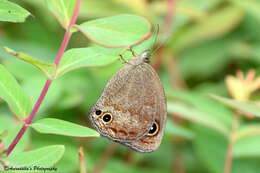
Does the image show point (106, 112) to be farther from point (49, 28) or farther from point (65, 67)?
point (49, 28)

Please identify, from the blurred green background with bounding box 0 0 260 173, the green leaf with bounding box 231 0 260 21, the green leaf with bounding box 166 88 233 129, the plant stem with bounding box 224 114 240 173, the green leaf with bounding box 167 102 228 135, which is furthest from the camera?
the green leaf with bounding box 231 0 260 21

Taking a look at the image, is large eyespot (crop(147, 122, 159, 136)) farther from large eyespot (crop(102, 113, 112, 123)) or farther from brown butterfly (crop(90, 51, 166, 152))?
large eyespot (crop(102, 113, 112, 123))

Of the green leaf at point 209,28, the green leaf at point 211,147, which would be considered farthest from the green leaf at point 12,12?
the green leaf at point 209,28

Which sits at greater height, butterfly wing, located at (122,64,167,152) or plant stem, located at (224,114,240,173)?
plant stem, located at (224,114,240,173)

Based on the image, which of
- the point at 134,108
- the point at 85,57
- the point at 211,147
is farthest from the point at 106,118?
the point at 211,147

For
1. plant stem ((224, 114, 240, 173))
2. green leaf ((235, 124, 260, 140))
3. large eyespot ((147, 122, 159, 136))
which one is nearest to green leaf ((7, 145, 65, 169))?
large eyespot ((147, 122, 159, 136))

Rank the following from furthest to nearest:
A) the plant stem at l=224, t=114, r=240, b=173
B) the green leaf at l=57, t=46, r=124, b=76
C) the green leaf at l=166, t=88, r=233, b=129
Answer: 1. the green leaf at l=166, t=88, r=233, b=129
2. the plant stem at l=224, t=114, r=240, b=173
3. the green leaf at l=57, t=46, r=124, b=76

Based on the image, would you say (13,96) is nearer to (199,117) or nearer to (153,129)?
(153,129)

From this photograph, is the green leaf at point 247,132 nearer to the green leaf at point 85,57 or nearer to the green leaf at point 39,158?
the green leaf at point 85,57
